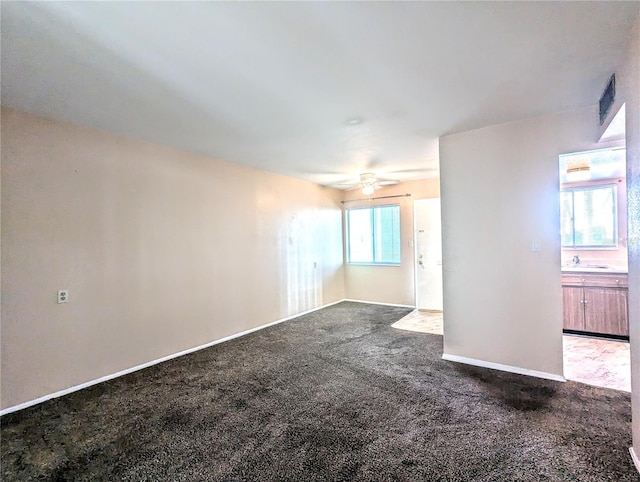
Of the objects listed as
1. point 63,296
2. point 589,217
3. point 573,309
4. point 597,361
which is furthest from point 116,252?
point 589,217

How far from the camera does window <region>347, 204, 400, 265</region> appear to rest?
20.3 feet

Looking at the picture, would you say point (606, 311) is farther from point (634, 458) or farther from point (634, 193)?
point (634, 193)

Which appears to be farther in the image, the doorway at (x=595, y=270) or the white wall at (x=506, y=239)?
the doorway at (x=595, y=270)

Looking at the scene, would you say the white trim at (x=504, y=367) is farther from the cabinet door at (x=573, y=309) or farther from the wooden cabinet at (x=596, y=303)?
the wooden cabinet at (x=596, y=303)

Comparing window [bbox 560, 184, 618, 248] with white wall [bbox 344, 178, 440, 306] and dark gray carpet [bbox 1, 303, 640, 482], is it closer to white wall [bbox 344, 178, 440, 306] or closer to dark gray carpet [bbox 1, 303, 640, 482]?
white wall [bbox 344, 178, 440, 306]

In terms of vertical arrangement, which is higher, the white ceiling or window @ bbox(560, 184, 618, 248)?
the white ceiling

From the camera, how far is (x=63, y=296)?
275 centimetres

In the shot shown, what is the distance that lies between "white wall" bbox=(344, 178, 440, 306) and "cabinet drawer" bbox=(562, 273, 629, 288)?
95.6 inches

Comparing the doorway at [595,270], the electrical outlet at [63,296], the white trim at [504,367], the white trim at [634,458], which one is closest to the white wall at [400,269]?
the doorway at [595,270]

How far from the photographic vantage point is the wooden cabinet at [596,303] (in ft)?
11.9

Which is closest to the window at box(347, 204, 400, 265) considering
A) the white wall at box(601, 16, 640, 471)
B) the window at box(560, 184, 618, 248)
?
the window at box(560, 184, 618, 248)

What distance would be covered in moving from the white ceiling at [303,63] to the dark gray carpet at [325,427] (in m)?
2.46

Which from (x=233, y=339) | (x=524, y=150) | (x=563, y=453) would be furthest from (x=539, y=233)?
(x=233, y=339)

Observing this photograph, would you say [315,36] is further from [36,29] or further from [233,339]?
[233,339]
